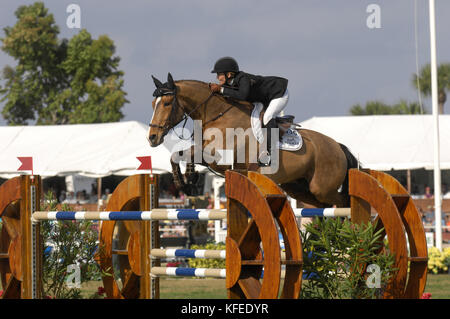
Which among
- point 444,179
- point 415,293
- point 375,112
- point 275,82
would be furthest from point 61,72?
point 415,293

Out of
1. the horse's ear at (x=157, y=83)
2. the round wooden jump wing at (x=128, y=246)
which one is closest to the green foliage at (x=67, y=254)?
the round wooden jump wing at (x=128, y=246)

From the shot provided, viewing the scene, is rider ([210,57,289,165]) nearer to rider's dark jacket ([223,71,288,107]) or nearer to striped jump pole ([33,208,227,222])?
rider's dark jacket ([223,71,288,107])

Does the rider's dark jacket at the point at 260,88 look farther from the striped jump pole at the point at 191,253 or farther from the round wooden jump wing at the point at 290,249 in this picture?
the round wooden jump wing at the point at 290,249

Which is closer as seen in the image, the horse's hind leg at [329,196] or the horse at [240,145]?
the horse at [240,145]

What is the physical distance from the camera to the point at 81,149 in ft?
68.9

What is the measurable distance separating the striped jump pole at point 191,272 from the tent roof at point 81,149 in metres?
12.1

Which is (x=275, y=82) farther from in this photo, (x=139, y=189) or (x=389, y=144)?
(x=389, y=144)

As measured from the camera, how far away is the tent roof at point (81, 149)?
18938mm

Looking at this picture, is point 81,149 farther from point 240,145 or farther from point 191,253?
point 191,253

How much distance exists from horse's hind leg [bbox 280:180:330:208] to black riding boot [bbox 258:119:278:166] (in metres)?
0.77

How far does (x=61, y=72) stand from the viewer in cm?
3628

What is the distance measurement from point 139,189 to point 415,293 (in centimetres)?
210

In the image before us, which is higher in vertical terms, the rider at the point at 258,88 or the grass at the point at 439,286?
the rider at the point at 258,88
